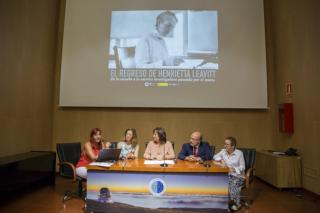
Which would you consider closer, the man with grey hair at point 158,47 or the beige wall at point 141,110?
the beige wall at point 141,110

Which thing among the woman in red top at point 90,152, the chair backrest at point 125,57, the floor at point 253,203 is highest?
the chair backrest at point 125,57

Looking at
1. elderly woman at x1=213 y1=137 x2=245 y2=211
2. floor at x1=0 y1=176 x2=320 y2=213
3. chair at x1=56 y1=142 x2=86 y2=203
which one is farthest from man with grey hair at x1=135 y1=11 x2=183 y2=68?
floor at x1=0 y1=176 x2=320 y2=213

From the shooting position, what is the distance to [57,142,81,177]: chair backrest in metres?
3.70

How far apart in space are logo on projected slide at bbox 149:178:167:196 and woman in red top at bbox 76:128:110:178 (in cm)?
102

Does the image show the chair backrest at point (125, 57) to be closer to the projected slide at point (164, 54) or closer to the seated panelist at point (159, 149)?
the projected slide at point (164, 54)

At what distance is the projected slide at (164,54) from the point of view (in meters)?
5.19

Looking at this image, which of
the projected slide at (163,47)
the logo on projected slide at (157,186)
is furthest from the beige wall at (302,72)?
the logo on projected slide at (157,186)

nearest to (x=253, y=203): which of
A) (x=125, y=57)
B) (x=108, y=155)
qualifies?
(x=108, y=155)

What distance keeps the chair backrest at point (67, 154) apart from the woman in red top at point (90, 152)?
0.76 feet

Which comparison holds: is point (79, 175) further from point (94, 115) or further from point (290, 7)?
point (290, 7)

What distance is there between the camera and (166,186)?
9.59 ft

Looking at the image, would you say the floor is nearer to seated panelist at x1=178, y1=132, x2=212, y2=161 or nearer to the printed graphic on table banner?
the printed graphic on table banner

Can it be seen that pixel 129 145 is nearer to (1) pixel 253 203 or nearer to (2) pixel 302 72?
(1) pixel 253 203

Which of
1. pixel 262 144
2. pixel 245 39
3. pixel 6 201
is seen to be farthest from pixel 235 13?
pixel 6 201
